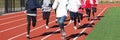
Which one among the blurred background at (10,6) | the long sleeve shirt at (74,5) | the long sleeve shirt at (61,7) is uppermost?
the long sleeve shirt at (61,7)

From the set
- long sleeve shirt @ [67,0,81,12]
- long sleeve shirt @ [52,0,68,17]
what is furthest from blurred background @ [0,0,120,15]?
long sleeve shirt @ [52,0,68,17]

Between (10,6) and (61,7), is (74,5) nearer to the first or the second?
(61,7)

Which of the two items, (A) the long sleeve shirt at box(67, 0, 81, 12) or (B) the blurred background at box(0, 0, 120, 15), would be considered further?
(B) the blurred background at box(0, 0, 120, 15)

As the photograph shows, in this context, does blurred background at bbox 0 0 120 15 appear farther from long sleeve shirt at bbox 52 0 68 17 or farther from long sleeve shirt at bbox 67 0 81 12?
long sleeve shirt at bbox 52 0 68 17

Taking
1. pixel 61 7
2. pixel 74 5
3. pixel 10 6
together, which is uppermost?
pixel 61 7

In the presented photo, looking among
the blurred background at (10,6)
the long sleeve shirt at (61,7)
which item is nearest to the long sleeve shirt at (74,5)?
the long sleeve shirt at (61,7)

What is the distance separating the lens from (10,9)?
35.9 m

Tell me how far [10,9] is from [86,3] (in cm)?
1529

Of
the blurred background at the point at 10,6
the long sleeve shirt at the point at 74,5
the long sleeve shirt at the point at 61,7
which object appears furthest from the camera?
the blurred background at the point at 10,6

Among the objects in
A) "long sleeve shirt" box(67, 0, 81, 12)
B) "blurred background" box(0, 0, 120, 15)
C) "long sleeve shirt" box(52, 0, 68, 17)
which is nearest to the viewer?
"long sleeve shirt" box(52, 0, 68, 17)

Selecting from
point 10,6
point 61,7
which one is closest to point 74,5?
point 61,7

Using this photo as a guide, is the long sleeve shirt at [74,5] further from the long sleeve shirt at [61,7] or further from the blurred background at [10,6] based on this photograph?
the blurred background at [10,6]

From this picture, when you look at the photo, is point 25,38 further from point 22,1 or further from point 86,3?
point 22,1

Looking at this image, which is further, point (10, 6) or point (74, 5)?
point (10, 6)
